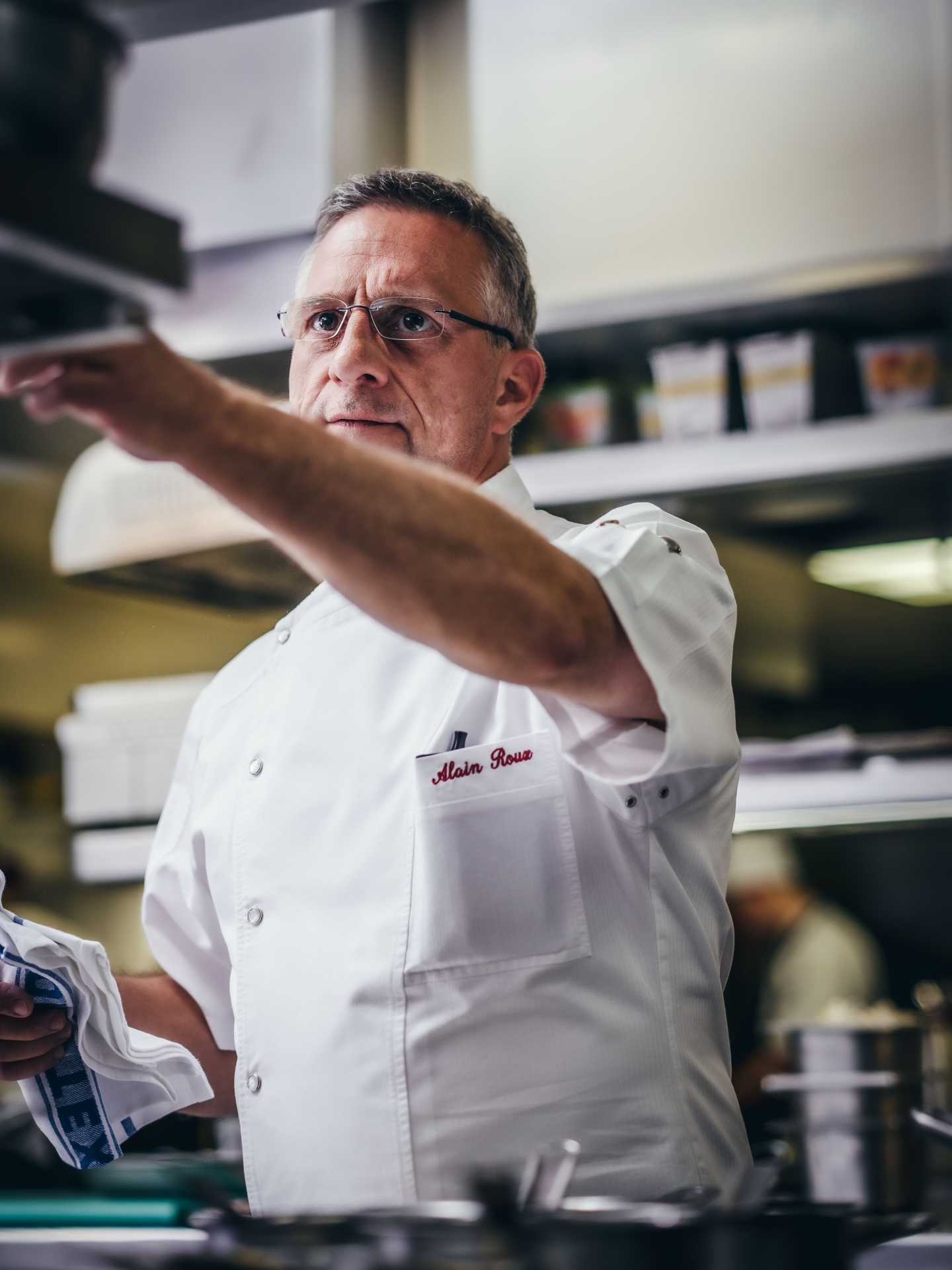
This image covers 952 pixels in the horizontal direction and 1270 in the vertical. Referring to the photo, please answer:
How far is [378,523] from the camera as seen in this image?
2.77 ft

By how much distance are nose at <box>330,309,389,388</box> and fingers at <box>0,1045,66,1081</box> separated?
598 mm

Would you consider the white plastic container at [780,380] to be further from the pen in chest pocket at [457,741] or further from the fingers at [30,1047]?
the fingers at [30,1047]

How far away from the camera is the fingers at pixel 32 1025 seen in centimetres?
113

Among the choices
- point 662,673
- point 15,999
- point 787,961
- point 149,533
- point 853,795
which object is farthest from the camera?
point 787,961

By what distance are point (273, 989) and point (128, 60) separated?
74cm

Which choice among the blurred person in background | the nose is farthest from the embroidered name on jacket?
the blurred person in background

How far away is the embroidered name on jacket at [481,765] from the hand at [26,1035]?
0.34m

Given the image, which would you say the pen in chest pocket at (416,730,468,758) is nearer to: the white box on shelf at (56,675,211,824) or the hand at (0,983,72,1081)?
the hand at (0,983,72,1081)

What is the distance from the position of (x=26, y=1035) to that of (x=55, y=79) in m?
0.71

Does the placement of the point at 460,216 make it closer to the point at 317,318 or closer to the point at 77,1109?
the point at 317,318

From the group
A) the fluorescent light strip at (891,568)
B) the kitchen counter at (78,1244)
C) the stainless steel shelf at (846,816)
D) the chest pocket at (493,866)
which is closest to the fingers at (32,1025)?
the kitchen counter at (78,1244)

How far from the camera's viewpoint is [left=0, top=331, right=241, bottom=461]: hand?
0.75m

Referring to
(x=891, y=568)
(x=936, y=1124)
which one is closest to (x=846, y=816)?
(x=891, y=568)

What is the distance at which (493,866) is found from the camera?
3.81 ft
